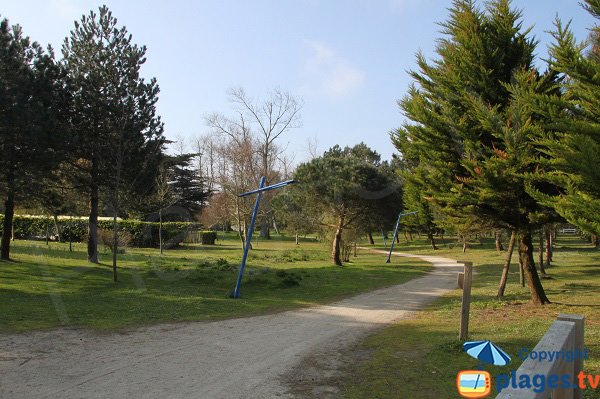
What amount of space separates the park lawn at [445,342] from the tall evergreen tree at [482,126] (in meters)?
1.75

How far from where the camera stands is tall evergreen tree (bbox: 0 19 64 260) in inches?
639

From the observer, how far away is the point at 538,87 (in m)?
10.7

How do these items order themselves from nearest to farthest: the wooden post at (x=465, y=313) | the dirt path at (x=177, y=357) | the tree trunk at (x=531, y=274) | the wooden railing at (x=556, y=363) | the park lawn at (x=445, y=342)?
the wooden railing at (x=556, y=363) → the dirt path at (x=177, y=357) → the park lawn at (x=445, y=342) → the wooden post at (x=465, y=313) → the tree trunk at (x=531, y=274)

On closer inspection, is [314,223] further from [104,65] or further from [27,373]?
[27,373]

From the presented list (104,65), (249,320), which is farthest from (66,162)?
(249,320)

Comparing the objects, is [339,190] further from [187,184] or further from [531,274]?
[187,184]

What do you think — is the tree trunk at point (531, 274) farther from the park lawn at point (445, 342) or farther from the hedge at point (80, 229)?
the hedge at point (80, 229)

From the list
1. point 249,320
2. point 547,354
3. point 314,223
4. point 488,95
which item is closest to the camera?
point 547,354

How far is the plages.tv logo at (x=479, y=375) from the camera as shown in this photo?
512 cm

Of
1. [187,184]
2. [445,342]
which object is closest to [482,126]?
[445,342]

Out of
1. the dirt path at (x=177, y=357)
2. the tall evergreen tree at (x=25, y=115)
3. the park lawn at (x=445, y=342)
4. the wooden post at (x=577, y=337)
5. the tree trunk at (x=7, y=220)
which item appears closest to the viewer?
the wooden post at (x=577, y=337)

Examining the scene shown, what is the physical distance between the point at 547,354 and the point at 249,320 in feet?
28.3

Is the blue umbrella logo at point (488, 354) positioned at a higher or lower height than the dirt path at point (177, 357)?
higher

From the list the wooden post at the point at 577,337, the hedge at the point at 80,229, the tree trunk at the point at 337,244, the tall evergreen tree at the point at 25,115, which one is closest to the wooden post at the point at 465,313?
the wooden post at the point at 577,337
